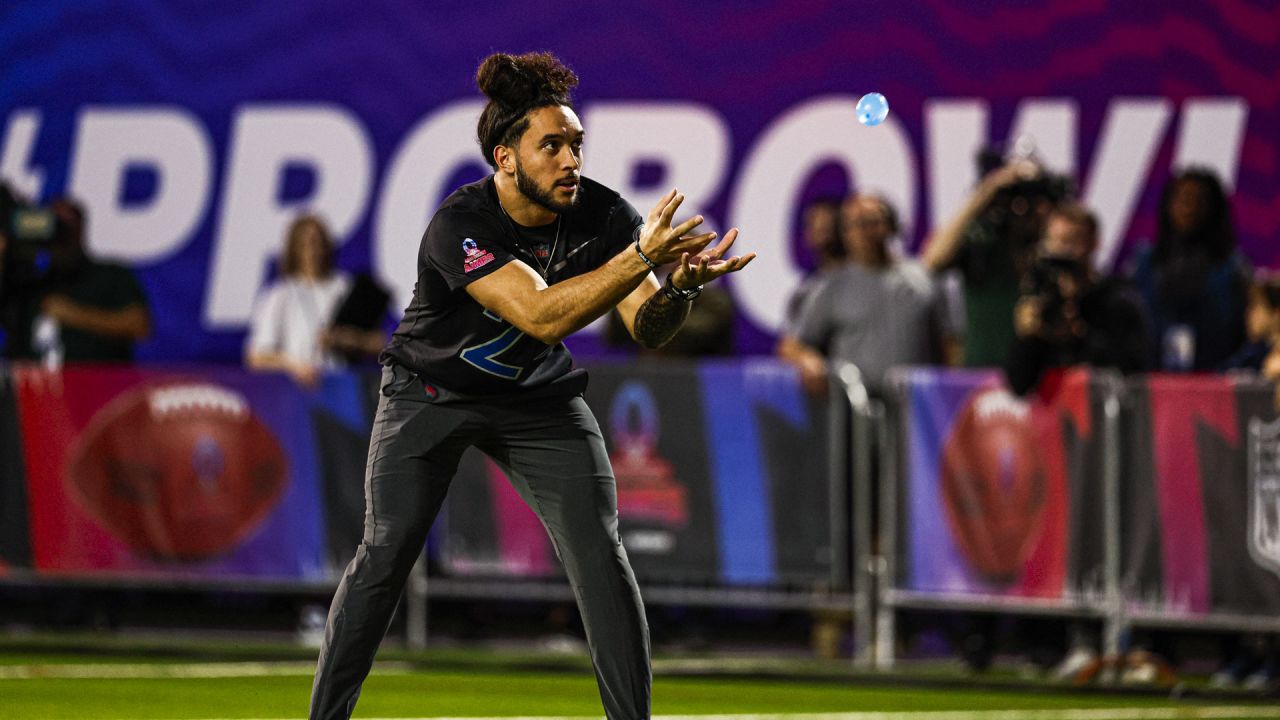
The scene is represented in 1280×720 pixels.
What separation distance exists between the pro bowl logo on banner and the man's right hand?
17.6 ft

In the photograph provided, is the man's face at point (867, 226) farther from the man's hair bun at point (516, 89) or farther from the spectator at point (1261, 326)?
the man's hair bun at point (516, 89)

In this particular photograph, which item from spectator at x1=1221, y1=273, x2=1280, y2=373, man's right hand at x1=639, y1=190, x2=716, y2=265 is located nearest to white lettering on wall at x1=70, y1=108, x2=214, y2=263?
spectator at x1=1221, y1=273, x2=1280, y2=373

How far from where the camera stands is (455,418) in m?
6.34

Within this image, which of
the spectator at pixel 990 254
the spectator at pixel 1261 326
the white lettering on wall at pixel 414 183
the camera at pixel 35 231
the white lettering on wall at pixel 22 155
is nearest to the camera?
the spectator at pixel 1261 326

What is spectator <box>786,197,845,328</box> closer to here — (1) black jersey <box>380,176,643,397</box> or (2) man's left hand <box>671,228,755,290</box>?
(1) black jersey <box>380,176,643,397</box>

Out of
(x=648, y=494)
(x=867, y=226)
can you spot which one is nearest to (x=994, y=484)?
(x=867, y=226)

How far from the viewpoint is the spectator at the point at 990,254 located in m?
10.9

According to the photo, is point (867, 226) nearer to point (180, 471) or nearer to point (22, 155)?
point (180, 471)

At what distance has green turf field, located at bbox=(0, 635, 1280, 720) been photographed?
871cm

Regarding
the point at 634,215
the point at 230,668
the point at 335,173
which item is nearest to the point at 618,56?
the point at 335,173

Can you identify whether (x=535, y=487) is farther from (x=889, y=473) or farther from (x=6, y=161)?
(x=6, y=161)

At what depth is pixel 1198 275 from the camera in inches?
436

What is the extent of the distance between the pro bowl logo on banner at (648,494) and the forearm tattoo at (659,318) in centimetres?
492

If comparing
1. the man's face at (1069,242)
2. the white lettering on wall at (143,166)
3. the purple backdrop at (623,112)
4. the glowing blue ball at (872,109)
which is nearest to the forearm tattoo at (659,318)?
the glowing blue ball at (872,109)
